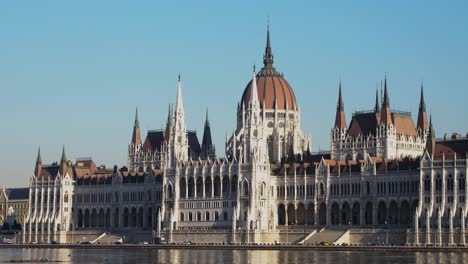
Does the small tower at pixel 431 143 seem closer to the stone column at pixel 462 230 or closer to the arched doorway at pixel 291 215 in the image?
the stone column at pixel 462 230

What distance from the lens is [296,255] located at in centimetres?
15700

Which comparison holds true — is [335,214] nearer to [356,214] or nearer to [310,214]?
[356,214]

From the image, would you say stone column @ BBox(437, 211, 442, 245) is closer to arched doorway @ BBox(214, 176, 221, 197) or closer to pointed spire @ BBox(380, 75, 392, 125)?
pointed spire @ BBox(380, 75, 392, 125)

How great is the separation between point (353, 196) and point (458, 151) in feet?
65.4

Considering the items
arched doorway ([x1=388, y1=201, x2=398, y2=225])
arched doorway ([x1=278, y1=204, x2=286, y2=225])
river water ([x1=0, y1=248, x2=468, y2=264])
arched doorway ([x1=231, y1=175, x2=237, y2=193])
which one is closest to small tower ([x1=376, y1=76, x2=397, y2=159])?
arched doorway ([x1=388, y1=201, x2=398, y2=225])

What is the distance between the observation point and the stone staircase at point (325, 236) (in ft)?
592

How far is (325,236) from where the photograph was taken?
182 m

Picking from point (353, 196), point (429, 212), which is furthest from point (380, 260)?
point (353, 196)

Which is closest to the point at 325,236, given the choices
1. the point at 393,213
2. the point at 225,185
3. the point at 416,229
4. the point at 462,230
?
the point at 393,213

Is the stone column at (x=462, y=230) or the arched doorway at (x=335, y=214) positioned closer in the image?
the stone column at (x=462, y=230)

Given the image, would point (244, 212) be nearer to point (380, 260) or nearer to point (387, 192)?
point (387, 192)

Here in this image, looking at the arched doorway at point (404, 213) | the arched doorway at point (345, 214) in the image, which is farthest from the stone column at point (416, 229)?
the arched doorway at point (345, 214)

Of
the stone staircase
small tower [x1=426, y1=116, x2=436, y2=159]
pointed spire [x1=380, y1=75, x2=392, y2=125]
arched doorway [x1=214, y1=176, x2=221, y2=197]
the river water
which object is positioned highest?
pointed spire [x1=380, y1=75, x2=392, y2=125]

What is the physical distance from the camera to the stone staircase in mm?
180387
